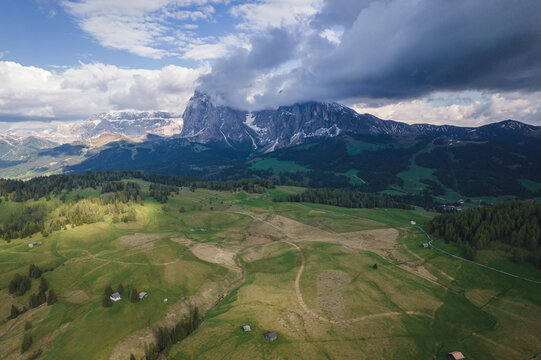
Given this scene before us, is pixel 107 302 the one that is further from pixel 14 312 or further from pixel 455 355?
pixel 455 355

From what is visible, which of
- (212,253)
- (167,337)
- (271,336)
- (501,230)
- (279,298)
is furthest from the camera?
(212,253)

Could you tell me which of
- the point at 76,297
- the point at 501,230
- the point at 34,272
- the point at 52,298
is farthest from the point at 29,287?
the point at 501,230

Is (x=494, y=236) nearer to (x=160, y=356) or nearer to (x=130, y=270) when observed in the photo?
(x=160, y=356)

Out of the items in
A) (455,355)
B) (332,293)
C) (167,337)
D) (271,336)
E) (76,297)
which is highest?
(455,355)

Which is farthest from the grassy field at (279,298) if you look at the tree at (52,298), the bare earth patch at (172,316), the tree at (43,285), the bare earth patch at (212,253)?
the tree at (43,285)

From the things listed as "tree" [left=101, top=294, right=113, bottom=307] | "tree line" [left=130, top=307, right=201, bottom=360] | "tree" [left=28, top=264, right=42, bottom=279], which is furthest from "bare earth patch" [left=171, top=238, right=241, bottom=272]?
"tree" [left=28, top=264, right=42, bottom=279]

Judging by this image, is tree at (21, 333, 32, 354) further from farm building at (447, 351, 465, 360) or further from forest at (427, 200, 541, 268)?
forest at (427, 200, 541, 268)

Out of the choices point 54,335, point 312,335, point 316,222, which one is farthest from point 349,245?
point 54,335

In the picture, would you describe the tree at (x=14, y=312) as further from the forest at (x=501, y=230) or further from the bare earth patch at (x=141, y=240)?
the forest at (x=501, y=230)
